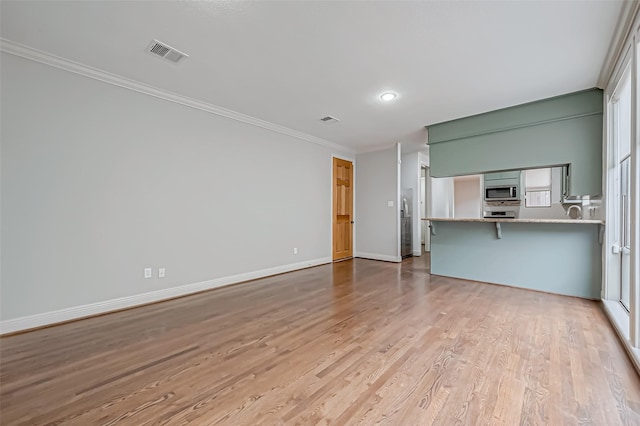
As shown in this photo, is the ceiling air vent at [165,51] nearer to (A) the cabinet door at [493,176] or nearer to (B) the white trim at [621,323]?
(B) the white trim at [621,323]

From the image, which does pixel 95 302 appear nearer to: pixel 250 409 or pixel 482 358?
pixel 250 409

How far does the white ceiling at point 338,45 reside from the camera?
6.82ft

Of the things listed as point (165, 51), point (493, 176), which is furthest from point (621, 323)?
point (165, 51)

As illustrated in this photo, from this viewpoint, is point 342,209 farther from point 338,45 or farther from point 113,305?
point 113,305

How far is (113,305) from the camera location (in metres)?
3.04

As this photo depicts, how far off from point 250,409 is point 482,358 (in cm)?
171

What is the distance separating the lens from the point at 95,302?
9.61 feet

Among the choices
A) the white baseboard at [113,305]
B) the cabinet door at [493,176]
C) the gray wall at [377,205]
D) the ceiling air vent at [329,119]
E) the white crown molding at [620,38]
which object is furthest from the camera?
the gray wall at [377,205]

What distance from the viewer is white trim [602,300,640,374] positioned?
1.94 meters

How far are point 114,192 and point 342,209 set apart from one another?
14.6ft

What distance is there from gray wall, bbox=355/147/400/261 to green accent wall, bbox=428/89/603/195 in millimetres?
1503

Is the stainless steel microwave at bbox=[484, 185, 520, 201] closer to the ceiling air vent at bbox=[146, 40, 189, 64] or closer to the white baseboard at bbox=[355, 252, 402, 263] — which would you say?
the white baseboard at bbox=[355, 252, 402, 263]

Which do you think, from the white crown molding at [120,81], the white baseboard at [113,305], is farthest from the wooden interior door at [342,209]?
the white baseboard at [113,305]

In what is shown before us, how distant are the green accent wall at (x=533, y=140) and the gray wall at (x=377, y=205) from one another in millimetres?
1503
